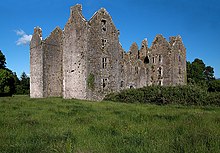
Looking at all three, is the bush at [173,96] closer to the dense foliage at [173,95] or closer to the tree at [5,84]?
the dense foliage at [173,95]

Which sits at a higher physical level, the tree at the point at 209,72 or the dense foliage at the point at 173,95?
the tree at the point at 209,72

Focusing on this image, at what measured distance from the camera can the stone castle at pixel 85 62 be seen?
30.5m

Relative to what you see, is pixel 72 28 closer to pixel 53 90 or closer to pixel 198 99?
pixel 53 90

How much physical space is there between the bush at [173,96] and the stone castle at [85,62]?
6.12m

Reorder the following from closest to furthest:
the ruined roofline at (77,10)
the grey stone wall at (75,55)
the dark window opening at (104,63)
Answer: the grey stone wall at (75,55) → the ruined roofline at (77,10) → the dark window opening at (104,63)

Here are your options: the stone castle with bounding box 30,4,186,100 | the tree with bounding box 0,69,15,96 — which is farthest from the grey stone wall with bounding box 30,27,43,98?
the tree with bounding box 0,69,15,96

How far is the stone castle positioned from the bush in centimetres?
612

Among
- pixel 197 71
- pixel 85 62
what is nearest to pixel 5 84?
pixel 85 62

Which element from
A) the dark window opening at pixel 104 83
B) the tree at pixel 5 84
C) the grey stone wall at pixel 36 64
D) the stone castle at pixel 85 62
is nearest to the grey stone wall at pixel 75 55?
the stone castle at pixel 85 62

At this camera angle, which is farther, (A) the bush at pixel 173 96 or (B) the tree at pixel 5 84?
(B) the tree at pixel 5 84

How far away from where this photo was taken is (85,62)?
1181 inches

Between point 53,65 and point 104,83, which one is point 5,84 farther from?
point 104,83

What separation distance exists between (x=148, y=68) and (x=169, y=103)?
72.1 ft

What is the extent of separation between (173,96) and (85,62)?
1211 centimetres
